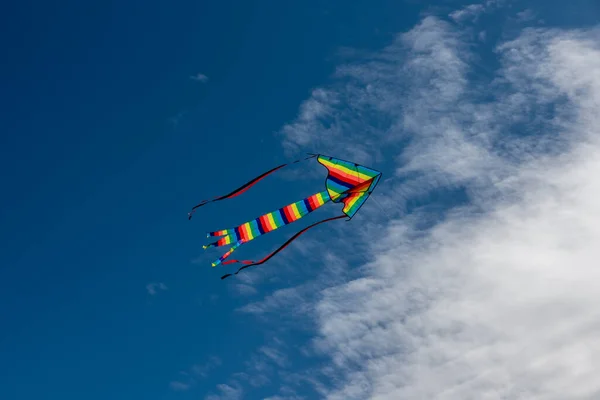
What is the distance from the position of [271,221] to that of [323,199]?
96.0 inches

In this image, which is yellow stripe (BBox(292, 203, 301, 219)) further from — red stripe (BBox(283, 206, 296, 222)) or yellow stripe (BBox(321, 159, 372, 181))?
yellow stripe (BBox(321, 159, 372, 181))

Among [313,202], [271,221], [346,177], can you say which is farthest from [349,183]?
[271,221]

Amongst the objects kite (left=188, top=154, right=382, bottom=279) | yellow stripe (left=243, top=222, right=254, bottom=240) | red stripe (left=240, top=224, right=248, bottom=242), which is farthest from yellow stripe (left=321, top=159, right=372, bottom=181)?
red stripe (left=240, top=224, right=248, bottom=242)

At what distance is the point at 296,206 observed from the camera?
2288 cm

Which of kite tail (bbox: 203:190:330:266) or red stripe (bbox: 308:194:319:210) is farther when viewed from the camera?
red stripe (bbox: 308:194:319:210)

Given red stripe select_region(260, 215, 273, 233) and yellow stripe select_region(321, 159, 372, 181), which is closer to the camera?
red stripe select_region(260, 215, 273, 233)

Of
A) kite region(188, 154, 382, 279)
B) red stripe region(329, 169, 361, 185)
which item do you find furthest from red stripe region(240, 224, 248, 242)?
red stripe region(329, 169, 361, 185)

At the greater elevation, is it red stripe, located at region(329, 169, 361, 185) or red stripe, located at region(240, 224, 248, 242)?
red stripe, located at region(329, 169, 361, 185)

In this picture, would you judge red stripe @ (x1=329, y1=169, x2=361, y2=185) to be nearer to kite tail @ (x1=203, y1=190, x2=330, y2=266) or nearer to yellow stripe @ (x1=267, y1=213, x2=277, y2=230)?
kite tail @ (x1=203, y1=190, x2=330, y2=266)

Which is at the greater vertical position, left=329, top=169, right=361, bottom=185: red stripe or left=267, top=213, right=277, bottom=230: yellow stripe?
left=329, top=169, right=361, bottom=185: red stripe

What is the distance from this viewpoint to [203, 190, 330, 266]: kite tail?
21.9 m

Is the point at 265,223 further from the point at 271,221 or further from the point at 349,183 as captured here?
the point at 349,183

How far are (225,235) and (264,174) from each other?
299 cm

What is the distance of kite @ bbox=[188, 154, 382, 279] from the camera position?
72.1 ft
